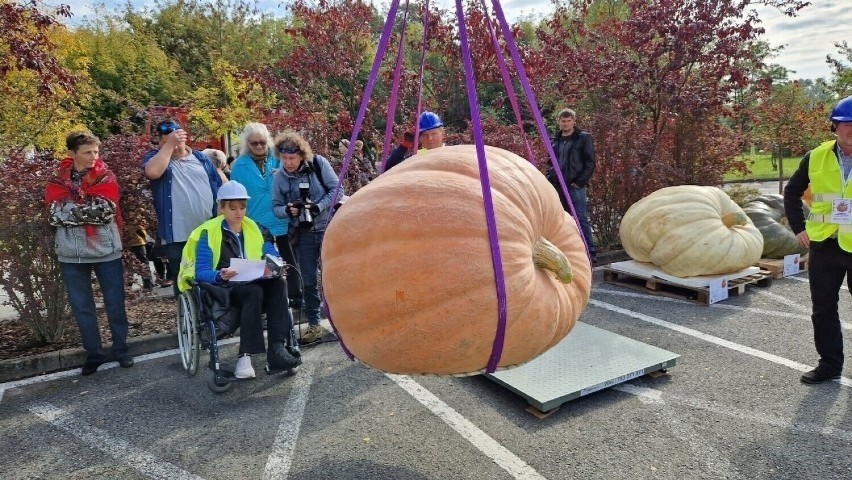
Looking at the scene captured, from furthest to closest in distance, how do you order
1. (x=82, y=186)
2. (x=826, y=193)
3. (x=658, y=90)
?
(x=658, y=90), (x=82, y=186), (x=826, y=193)

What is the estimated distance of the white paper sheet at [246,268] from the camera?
3870 mm

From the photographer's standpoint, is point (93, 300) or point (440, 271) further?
point (93, 300)

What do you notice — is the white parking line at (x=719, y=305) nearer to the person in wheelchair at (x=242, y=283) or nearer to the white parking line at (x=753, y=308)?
the white parking line at (x=753, y=308)

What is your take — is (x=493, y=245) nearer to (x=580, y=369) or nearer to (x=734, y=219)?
(x=580, y=369)

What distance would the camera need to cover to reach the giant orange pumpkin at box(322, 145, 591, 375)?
1549 mm

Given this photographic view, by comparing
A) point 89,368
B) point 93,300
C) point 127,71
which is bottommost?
point 89,368

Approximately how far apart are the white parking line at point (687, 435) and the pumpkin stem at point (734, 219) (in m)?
2.97

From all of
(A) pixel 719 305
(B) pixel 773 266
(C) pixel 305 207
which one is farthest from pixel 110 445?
(B) pixel 773 266

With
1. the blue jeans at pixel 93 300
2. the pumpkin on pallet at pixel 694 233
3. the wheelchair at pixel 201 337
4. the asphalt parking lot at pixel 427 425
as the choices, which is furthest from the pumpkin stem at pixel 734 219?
the blue jeans at pixel 93 300

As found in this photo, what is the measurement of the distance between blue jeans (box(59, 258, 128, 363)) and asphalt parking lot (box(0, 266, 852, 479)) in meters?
0.23

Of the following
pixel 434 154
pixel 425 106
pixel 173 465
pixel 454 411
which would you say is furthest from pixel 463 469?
pixel 425 106

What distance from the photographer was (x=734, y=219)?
5785 millimetres

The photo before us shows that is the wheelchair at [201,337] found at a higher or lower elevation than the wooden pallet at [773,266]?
higher

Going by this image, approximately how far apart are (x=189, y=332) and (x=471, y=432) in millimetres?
2207
